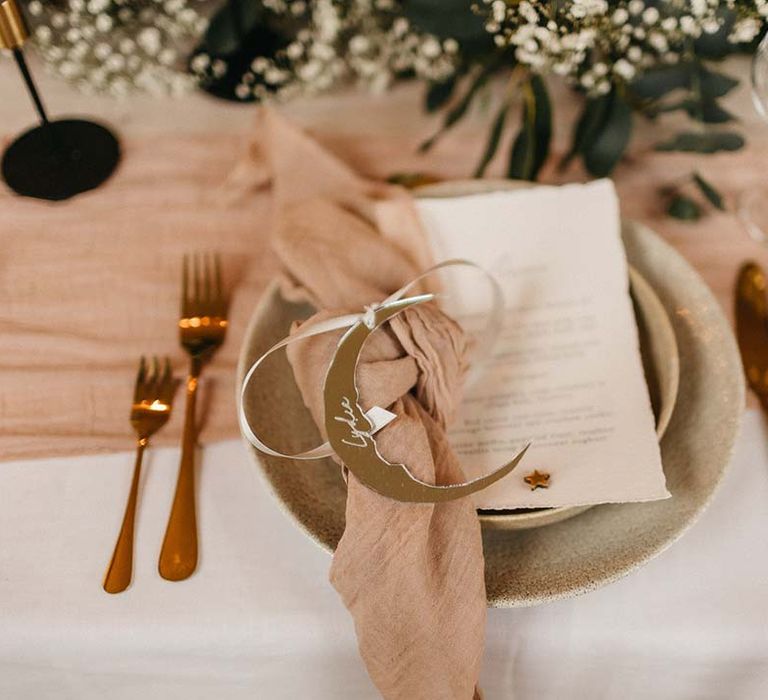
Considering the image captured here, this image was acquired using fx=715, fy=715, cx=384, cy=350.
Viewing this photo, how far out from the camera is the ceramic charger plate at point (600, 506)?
1.64ft

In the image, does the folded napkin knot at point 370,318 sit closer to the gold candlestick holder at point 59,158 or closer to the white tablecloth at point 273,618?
the white tablecloth at point 273,618

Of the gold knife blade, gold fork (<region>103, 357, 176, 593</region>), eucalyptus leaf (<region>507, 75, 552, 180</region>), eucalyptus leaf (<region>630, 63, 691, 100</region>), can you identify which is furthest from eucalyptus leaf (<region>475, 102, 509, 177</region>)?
gold fork (<region>103, 357, 176, 593</region>)

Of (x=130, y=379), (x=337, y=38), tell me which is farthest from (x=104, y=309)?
(x=337, y=38)

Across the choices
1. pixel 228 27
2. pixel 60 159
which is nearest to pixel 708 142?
pixel 228 27

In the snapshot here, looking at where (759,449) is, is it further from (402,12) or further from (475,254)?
(402,12)

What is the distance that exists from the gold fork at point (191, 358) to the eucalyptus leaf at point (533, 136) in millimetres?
330

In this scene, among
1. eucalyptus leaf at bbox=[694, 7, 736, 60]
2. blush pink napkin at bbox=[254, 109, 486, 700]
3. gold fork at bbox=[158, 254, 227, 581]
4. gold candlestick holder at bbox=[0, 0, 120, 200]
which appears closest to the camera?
blush pink napkin at bbox=[254, 109, 486, 700]

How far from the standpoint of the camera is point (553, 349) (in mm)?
622

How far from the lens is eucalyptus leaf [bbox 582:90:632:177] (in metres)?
0.75

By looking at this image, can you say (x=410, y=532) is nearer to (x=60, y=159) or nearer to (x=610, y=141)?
(x=610, y=141)

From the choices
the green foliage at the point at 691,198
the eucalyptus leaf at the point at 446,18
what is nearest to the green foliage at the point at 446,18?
the eucalyptus leaf at the point at 446,18

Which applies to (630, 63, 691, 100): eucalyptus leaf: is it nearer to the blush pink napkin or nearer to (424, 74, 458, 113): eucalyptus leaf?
(424, 74, 458, 113): eucalyptus leaf

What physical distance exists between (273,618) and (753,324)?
19.4 inches

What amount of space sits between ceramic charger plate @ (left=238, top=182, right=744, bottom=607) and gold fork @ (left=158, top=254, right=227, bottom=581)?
3.0 inches
